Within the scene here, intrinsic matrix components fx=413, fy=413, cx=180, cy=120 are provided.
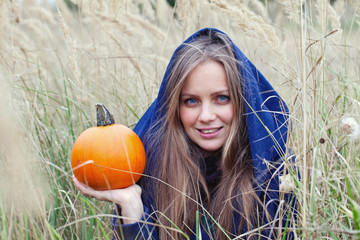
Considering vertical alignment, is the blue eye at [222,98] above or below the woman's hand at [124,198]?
above

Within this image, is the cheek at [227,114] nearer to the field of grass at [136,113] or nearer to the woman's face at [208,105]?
the woman's face at [208,105]

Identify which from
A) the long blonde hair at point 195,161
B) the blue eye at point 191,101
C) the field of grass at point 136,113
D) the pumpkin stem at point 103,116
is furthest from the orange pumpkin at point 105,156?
the blue eye at point 191,101

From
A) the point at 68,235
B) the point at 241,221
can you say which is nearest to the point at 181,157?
the point at 241,221

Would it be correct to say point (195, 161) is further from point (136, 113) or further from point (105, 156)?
point (136, 113)

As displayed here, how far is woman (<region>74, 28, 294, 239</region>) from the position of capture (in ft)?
6.23

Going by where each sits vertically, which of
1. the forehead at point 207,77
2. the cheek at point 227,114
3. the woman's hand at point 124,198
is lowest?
the woman's hand at point 124,198

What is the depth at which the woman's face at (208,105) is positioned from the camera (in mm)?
1922

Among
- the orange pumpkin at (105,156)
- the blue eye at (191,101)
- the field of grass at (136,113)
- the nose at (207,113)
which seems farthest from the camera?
the blue eye at (191,101)

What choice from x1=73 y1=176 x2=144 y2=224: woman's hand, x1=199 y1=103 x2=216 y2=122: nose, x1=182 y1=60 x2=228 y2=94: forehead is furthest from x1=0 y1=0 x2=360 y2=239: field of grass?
x1=199 y1=103 x2=216 y2=122: nose

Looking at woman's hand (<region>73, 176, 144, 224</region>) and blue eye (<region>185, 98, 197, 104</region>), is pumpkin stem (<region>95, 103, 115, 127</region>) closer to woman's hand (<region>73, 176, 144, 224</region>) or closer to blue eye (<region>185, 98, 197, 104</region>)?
woman's hand (<region>73, 176, 144, 224</region>)

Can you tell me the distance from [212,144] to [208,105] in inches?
8.1

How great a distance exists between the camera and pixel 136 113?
8.89 ft

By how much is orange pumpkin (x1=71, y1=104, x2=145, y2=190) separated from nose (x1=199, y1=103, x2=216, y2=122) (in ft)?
1.10

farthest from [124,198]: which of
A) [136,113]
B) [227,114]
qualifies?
[136,113]
